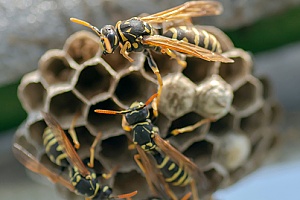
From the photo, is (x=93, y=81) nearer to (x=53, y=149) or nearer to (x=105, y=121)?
(x=105, y=121)

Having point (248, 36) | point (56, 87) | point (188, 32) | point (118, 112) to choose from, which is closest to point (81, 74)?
point (56, 87)

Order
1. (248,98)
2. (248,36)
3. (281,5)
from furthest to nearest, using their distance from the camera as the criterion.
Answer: (248,36) → (281,5) → (248,98)

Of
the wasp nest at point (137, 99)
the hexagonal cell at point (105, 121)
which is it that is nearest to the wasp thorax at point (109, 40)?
the wasp nest at point (137, 99)

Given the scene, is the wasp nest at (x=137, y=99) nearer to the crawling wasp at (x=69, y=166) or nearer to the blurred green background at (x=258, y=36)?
the crawling wasp at (x=69, y=166)

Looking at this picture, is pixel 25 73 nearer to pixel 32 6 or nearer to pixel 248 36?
pixel 32 6

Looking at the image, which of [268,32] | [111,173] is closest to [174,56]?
[111,173]

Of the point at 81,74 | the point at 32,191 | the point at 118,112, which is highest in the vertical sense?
the point at 81,74

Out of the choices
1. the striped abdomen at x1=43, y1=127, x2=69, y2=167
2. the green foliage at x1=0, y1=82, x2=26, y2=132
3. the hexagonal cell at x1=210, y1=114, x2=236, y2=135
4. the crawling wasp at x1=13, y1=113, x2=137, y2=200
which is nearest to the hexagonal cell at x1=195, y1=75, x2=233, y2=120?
the hexagonal cell at x1=210, y1=114, x2=236, y2=135
